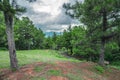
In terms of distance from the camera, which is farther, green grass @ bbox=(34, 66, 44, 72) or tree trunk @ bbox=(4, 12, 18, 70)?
tree trunk @ bbox=(4, 12, 18, 70)

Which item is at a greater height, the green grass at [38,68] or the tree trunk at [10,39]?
the tree trunk at [10,39]

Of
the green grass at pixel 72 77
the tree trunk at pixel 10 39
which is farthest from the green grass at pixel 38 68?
the green grass at pixel 72 77

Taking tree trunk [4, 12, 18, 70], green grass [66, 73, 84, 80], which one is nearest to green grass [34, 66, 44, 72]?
tree trunk [4, 12, 18, 70]

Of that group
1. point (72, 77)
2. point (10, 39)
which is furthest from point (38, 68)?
point (10, 39)

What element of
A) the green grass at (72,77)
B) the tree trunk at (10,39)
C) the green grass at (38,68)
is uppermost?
the tree trunk at (10,39)

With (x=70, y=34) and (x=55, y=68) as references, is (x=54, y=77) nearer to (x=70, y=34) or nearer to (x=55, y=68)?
(x=55, y=68)

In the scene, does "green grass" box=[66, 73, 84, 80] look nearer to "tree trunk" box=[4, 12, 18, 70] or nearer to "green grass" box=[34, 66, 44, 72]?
"green grass" box=[34, 66, 44, 72]

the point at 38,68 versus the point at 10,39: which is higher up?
the point at 10,39

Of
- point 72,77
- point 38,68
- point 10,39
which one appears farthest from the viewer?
point 10,39

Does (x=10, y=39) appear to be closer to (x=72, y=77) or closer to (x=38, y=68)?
(x=38, y=68)

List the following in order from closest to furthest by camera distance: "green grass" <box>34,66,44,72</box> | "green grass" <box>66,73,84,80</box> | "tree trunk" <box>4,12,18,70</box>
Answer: "green grass" <box>66,73,84,80</box>, "green grass" <box>34,66,44,72</box>, "tree trunk" <box>4,12,18,70</box>

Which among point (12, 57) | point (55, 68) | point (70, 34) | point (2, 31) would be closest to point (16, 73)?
point (12, 57)

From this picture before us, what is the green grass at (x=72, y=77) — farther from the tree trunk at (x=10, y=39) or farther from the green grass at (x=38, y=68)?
the tree trunk at (x=10, y=39)

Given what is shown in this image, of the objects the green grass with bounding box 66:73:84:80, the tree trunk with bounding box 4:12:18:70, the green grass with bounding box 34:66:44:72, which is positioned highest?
the tree trunk with bounding box 4:12:18:70
